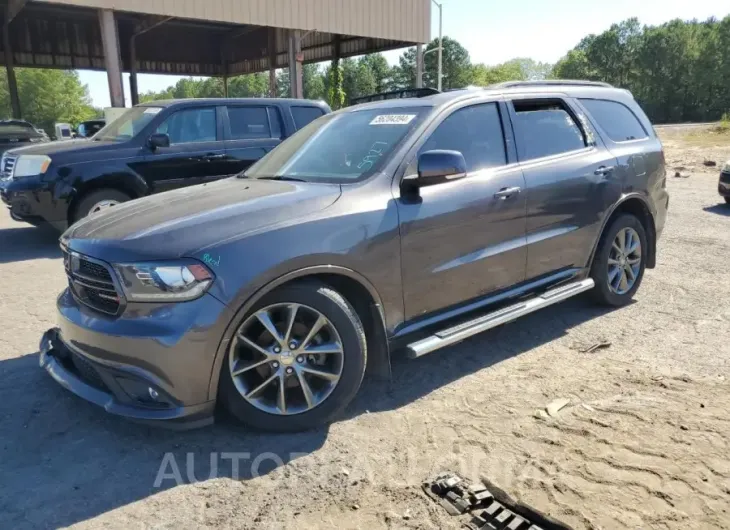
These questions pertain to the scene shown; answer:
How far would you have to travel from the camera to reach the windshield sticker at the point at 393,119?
375 centimetres

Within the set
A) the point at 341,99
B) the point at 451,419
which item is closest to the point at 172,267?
the point at 451,419

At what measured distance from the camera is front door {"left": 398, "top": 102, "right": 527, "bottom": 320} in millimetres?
3443

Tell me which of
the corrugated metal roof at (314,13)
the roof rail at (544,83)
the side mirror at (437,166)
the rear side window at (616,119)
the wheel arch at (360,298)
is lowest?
the wheel arch at (360,298)

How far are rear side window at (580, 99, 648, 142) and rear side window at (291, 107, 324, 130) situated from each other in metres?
4.75

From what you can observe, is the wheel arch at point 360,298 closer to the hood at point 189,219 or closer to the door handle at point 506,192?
the hood at point 189,219

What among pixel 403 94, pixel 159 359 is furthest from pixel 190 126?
pixel 159 359

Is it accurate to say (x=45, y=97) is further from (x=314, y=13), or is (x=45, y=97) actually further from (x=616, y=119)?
(x=616, y=119)

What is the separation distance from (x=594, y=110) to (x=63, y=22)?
27.5 meters

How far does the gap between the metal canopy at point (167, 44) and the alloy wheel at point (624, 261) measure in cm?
1870

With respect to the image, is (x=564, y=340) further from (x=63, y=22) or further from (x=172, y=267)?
(x=63, y=22)

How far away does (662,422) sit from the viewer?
10.3ft

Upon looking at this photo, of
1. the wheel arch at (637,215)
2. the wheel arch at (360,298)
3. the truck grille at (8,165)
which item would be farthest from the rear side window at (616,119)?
the truck grille at (8,165)

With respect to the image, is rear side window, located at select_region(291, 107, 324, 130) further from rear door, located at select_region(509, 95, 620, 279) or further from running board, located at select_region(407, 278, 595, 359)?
running board, located at select_region(407, 278, 595, 359)

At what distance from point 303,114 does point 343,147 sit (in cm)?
519
